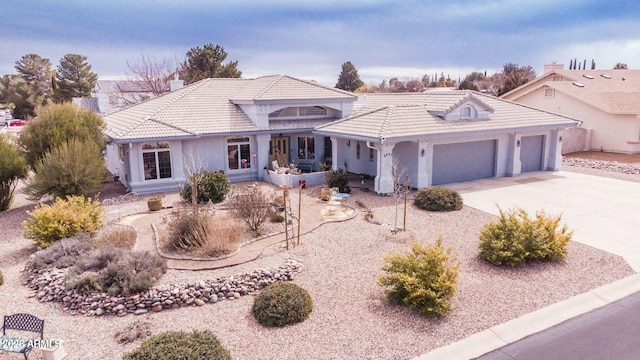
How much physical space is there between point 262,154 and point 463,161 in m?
11.2

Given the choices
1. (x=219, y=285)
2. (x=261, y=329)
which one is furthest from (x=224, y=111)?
(x=261, y=329)

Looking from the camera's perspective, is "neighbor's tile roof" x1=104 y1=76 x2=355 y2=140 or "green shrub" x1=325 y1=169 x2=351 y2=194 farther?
"neighbor's tile roof" x1=104 y1=76 x2=355 y2=140

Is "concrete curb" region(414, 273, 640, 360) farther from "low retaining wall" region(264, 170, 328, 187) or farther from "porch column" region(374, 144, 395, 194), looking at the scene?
"low retaining wall" region(264, 170, 328, 187)

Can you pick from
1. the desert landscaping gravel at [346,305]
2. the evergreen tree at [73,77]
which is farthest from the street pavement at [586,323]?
the evergreen tree at [73,77]

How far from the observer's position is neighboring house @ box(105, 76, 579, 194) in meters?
22.3

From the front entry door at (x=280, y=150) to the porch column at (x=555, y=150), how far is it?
16.2 m

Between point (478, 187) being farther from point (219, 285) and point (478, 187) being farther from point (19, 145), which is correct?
point (19, 145)

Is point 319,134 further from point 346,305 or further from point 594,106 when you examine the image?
point 594,106

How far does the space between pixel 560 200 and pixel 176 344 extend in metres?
18.4

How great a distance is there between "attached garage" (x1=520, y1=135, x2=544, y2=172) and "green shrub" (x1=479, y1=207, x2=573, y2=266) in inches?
586

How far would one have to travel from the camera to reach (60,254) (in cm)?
1311

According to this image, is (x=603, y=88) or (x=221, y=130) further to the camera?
(x=603, y=88)

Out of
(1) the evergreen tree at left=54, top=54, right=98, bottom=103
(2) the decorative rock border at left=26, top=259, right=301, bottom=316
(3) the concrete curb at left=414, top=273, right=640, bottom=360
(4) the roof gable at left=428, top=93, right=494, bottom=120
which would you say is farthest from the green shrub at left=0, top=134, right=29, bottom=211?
(1) the evergreen tree at left=54, top=54, right=98, bottom=103

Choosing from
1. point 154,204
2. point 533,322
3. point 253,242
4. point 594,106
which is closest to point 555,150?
point 594,106
